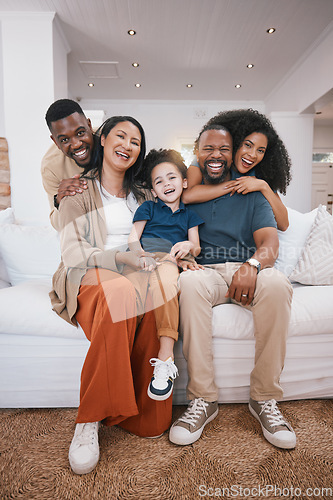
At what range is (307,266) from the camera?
1557 millimetres

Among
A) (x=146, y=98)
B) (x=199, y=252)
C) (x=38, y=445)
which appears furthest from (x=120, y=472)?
(x=146, y=98)

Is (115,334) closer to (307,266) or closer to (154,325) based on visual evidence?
(154,325)

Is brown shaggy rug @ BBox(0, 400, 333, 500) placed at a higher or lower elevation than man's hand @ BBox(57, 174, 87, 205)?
lower

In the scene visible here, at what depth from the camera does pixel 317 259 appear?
1.56 m

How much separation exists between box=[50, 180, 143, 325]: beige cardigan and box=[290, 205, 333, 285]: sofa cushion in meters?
0.96

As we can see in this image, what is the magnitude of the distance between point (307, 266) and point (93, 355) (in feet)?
3.76

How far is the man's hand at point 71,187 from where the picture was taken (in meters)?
1.27

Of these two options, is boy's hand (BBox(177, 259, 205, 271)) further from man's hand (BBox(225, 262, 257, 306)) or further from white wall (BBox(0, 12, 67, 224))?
white wall (BBox(0, 12, 67, 224))

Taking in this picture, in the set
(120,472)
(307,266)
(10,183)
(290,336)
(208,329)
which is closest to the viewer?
(120,472)

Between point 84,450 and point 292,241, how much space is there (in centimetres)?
131

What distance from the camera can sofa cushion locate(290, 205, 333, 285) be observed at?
154 cm

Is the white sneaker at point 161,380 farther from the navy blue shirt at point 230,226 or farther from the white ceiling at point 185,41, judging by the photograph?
the white ceiling at point 185,41

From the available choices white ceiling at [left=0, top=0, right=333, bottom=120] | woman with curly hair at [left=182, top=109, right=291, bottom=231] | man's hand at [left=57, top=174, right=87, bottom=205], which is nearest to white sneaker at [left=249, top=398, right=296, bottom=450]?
woman with curly hair at [left=182, top=109, right=291, bottom=231]

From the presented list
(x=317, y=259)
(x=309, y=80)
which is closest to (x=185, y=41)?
(x=309, y=80)
